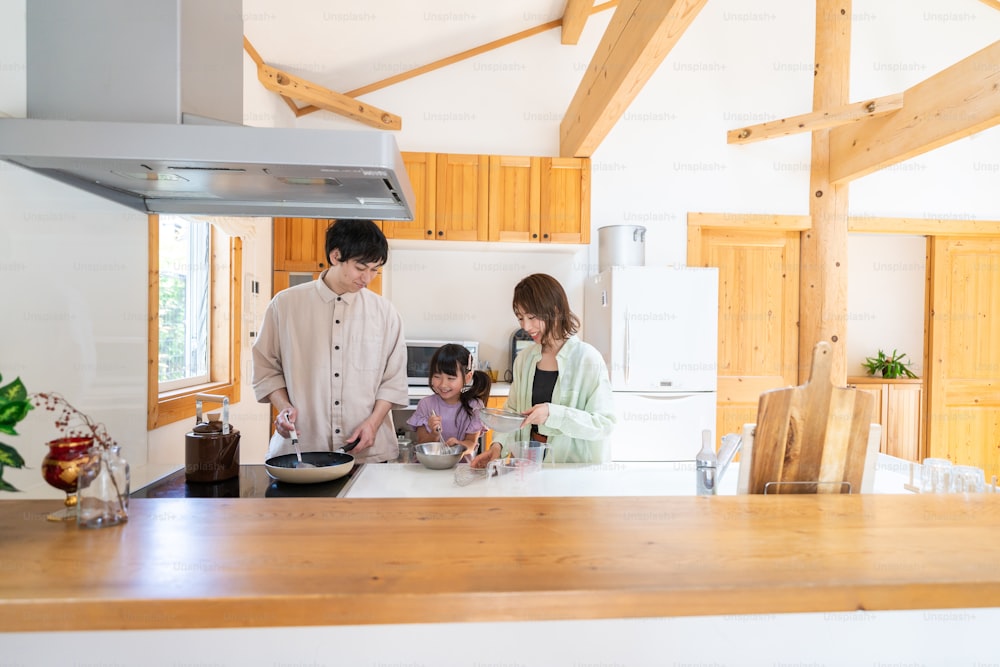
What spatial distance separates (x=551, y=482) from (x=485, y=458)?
0.66 feet

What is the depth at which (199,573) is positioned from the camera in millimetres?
697

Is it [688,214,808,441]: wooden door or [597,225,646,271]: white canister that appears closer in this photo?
[597,225,646,271]: white canister

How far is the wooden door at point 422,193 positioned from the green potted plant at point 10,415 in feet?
9.07

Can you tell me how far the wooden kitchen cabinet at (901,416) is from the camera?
14.5 feet

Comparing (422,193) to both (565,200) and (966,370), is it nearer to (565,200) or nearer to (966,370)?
(565,200)

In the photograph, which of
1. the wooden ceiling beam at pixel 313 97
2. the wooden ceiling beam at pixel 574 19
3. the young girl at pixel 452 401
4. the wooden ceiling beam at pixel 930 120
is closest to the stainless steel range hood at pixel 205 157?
the young girl at pixel 452 401

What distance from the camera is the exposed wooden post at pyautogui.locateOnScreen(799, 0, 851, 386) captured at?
310 cm

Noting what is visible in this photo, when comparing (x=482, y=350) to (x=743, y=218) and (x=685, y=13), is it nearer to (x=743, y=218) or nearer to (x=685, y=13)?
(x=743, y=218)

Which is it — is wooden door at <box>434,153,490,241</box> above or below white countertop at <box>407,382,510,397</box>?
above

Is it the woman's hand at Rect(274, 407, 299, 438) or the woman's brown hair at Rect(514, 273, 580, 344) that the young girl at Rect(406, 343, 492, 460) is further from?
the woman's hand at Rect(274, 407, 299, 438)

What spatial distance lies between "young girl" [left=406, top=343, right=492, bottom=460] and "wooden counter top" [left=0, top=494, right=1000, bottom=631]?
1332 millimetres

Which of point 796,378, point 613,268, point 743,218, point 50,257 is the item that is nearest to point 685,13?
point 613,268

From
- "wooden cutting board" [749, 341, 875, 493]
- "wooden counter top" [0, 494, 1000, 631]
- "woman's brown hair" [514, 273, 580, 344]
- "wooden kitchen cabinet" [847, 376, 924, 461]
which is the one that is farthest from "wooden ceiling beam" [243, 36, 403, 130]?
"wooden kitchen cabinet" [847, 376, 924, 461]

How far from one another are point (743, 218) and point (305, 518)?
12.3ft
